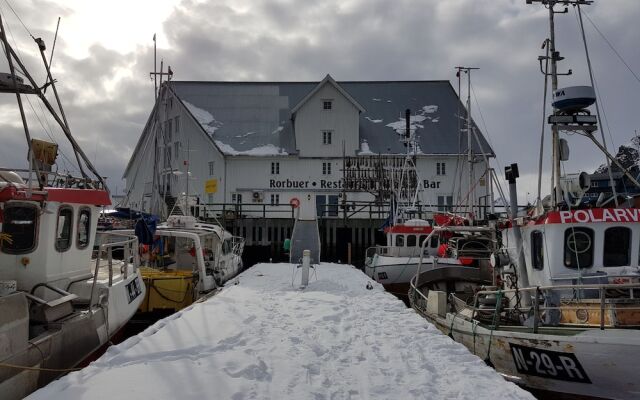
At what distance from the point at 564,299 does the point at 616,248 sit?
142cm

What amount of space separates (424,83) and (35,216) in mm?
40282

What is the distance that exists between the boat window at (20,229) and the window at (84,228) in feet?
3.90

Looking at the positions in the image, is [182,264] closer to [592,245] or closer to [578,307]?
[592,245]

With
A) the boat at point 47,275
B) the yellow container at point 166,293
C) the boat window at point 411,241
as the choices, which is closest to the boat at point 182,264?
the yellow container at point 166,293

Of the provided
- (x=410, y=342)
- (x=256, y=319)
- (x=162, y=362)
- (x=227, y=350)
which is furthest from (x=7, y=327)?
(x=410, y=342)

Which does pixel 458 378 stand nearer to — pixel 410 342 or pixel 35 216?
pixel 410 342

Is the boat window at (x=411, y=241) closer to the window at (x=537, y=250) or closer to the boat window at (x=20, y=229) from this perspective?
the window at (x=537, y=250)

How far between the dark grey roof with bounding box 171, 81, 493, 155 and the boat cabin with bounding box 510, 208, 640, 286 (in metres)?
28.8

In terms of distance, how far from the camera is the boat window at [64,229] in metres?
9.38

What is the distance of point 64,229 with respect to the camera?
31.6 ft

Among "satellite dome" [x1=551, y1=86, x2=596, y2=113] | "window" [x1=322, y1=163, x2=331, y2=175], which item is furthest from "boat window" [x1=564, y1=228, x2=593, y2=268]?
"window" [x1=322, y1=163, x2=331, y2=175]

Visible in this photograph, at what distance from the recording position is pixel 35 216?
884 centimetres

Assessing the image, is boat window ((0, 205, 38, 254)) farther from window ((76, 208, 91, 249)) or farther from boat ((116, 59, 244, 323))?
boat ((116, 59, 244, 323))

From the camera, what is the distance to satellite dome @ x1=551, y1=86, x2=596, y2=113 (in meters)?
10.4
